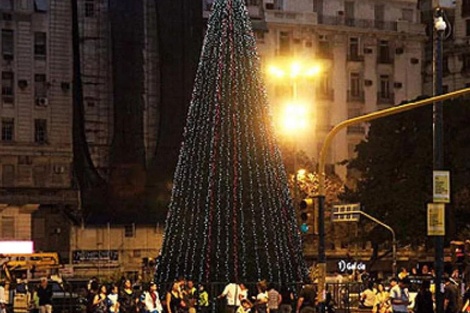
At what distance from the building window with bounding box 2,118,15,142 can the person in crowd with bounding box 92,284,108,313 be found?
3609 centimetres

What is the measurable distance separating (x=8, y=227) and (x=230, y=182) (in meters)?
22.0

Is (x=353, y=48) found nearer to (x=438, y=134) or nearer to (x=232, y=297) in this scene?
(x=232, y=297)

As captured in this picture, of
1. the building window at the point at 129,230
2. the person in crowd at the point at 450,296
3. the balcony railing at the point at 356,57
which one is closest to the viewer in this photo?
the person in crowd at the point at 450,296

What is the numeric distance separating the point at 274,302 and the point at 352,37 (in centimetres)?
4634

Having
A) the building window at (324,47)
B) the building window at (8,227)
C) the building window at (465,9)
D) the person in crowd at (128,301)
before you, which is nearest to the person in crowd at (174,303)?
the person in crowd at (128,301)

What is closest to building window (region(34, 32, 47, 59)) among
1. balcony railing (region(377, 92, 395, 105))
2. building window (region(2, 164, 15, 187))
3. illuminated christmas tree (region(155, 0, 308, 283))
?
building window (region(2, 164, 15, 187))

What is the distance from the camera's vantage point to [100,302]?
1164 inches

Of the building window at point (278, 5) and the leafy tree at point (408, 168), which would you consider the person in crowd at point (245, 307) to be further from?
the building window at point (278, 5)

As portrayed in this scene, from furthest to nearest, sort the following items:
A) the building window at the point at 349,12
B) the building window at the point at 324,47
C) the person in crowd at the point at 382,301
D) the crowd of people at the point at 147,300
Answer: the building window at the point at 349,12
the building window at the point at 324,47
the person in crowd at the point at 382,301
the crowd of people at the point at 147,300

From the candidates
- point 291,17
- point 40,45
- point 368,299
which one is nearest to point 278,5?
point 291,17

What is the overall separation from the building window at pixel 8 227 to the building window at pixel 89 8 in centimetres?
1261

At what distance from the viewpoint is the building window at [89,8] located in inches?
2596

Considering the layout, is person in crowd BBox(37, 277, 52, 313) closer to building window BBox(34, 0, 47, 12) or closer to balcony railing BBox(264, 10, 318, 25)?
building window BBox(34, 0, 47, 12)

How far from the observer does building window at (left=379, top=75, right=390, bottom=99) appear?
75.7m
